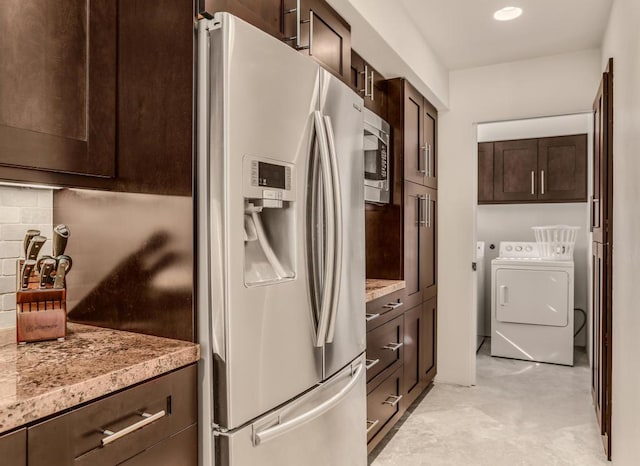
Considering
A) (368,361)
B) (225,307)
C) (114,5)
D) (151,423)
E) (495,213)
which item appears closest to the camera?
(151,423)

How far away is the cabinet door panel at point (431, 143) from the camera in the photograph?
11.6 feet

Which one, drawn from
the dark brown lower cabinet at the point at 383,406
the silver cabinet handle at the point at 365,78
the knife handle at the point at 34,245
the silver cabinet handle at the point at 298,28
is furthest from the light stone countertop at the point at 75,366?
the silver cabinet handle at the point at 365,78

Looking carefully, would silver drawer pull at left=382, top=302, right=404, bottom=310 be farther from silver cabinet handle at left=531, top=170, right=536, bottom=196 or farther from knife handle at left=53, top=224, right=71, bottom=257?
silver cabinet handle at left=531, top=170, right=536, bottom=196

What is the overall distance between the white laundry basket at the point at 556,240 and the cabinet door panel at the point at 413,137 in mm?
2092

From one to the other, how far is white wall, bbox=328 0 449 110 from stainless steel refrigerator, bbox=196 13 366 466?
56cm

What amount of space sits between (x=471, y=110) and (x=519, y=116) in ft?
1.17

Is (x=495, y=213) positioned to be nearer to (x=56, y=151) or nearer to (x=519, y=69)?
(x=519, y=69)

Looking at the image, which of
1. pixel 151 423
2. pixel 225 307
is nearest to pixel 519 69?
pixel 225 307

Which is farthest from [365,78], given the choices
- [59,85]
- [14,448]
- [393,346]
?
[14,448]

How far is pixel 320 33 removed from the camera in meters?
1.89

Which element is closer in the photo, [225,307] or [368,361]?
→ [225,307]

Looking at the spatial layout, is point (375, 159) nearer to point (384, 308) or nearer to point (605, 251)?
point (384, 308)

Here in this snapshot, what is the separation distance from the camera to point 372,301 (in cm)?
239

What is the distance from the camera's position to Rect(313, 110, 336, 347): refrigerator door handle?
5.02 feet
